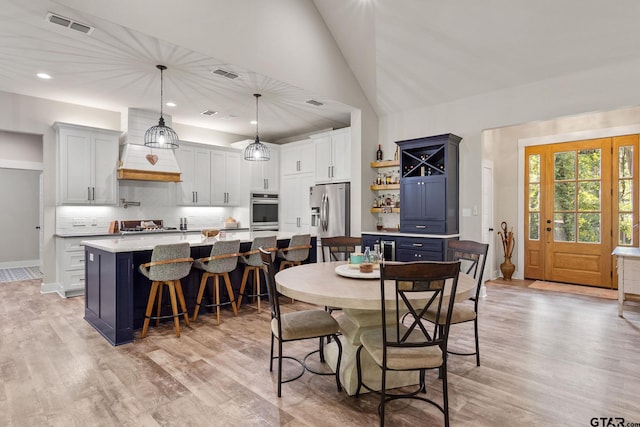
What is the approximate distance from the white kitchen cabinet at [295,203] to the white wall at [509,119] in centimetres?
185

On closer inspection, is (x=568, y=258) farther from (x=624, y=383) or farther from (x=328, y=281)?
(x=328, y=281)

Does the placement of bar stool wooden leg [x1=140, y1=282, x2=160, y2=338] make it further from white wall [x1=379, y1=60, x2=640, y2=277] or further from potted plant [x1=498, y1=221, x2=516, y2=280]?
potted plant [x1=498, y1=221, x2=516, y2=280]

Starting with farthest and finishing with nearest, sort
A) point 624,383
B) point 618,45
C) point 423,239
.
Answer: point 423,239 → point 618,45 → point 624,383

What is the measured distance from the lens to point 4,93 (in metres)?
5.08

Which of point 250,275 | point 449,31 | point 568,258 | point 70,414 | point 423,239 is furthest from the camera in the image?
point 568,258

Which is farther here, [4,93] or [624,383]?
[4,93]

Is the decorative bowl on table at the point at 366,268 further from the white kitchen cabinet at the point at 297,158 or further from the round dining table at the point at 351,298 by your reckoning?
the white kitchen cabinet at the point at 297,158

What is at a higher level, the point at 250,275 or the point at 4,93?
the point at 4,93

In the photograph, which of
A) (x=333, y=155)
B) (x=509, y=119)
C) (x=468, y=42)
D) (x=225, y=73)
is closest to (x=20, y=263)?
(x=225, y=73)

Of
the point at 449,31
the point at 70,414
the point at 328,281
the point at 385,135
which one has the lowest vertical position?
the point at 70,414

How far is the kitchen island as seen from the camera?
328 centimetres

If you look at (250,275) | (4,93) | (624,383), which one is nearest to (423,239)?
(250,275)

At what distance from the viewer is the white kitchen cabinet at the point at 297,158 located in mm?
6930

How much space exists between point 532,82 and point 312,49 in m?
2.97
